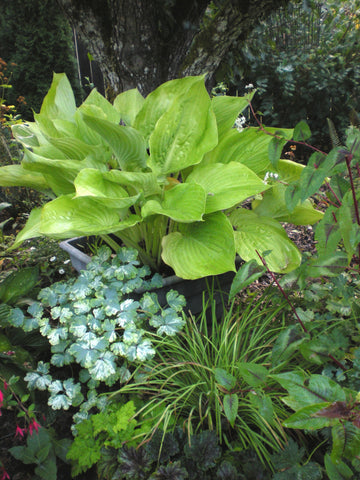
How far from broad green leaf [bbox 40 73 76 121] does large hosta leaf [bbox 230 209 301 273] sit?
0.93m

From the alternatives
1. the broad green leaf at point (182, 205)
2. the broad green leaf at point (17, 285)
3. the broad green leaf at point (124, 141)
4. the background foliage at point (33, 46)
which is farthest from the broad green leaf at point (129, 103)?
the background foliage at point (33, 46)

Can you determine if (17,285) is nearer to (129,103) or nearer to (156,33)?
(129,103)

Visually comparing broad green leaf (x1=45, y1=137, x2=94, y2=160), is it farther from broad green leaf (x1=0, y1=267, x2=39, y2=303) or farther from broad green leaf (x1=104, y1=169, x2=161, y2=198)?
broad green leaf (x1=0, y1=267, x2=39, y2=303)

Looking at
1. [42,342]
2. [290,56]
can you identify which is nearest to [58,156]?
[42,342]

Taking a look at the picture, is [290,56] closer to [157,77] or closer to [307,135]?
[157,77]

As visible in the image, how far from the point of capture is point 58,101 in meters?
1.65

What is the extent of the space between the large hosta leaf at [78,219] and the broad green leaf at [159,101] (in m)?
0.44

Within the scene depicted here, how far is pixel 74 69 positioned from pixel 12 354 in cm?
579

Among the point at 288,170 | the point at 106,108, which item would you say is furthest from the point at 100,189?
the point at 288,170

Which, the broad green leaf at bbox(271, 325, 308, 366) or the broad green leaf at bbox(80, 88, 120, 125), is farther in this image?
the broad green leaf at bbox(80, 88, 120, 125)

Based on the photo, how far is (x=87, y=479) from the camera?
1.18 meters

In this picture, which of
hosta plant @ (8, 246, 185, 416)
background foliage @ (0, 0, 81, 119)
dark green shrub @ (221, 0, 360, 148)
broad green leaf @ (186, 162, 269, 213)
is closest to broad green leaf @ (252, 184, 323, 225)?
broad green leaf @ (186, 162, 269, 213)

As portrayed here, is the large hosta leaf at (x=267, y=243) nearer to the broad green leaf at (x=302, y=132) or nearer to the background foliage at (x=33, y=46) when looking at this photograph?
the broad green leaf at (x=302, y=132)

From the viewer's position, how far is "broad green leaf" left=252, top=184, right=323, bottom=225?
1580mm
